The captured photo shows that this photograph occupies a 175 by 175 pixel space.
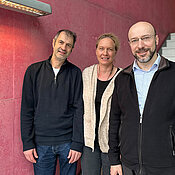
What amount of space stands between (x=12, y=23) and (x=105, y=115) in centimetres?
112

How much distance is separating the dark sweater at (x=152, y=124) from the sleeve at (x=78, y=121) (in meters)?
0.46

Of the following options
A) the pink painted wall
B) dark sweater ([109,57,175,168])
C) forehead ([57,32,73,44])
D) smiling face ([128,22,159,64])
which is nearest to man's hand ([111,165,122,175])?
dark sweater ([109,57,175,168])

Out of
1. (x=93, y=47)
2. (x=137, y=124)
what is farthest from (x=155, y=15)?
(x=137, y=124)

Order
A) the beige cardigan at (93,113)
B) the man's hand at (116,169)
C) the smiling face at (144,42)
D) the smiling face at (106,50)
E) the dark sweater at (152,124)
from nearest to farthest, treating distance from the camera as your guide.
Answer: the dark sweater at (152,124)
the smiling face at (144,42)
the man's hand at (116,169)
the beige cardigan at (93,113)
the smiling face at (106,50)

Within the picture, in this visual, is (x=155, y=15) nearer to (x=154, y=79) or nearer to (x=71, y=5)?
(x=71, y=5)

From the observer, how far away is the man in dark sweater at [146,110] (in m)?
1.31

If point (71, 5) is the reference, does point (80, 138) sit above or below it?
below

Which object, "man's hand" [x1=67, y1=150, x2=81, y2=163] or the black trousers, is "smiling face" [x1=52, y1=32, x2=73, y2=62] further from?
the black trousers

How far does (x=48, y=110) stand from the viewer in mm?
1793

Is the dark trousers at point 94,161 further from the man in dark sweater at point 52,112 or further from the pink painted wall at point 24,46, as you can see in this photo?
the pink painted wall at point 24,46

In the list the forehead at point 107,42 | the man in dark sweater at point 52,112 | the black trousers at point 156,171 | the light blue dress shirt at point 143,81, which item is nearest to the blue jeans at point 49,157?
the man in dark sweater at point 52,112

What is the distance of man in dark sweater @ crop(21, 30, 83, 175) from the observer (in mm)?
1801

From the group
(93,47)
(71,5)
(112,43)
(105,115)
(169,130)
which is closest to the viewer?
(169,130)

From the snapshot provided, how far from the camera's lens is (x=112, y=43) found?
192cm
